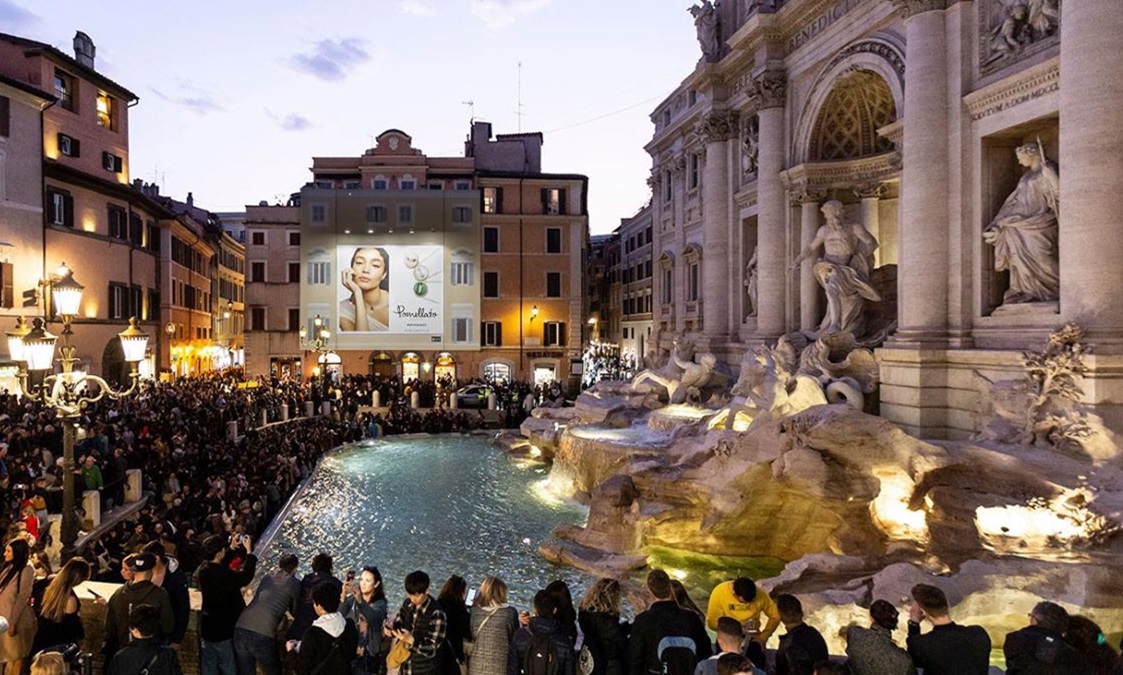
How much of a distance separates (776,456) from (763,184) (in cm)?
1080

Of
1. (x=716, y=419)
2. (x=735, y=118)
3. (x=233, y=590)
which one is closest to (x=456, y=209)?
(x=735, y=118)

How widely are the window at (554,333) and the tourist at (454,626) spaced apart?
3536 cm

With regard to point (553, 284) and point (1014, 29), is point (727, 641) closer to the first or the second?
point (1014, 29)

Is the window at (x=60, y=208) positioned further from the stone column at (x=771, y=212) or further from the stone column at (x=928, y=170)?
the stone column at (x=928, y=170)

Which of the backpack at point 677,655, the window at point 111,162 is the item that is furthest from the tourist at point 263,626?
the window at point 111,162

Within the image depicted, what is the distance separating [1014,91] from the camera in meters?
12.5

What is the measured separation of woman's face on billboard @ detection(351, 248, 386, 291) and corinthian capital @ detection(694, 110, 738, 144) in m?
19.3

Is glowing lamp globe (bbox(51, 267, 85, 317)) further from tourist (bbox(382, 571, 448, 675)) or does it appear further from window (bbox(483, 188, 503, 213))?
window (bbox(483, 188, 503, 213))

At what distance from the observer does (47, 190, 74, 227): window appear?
85.2 feet

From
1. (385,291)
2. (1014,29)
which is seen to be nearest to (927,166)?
(1014,29)

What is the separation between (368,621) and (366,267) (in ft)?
109

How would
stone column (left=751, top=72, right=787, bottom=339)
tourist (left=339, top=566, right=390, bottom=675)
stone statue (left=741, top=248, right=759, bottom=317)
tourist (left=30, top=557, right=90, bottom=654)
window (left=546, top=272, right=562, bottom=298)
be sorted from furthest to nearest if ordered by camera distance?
1. window (left=546, top=272, right=562, bottom=298)
2. stone statue (left=741, top=248, right=759, bottom=317)
3. stone column (left=751, top=72, right=787, bottom=339)
4. tourist (left=339, top=566, right=390, bottom=675)
5. tourist (left=30, top=557, right=90, bottom=654)

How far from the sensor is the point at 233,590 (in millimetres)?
5535

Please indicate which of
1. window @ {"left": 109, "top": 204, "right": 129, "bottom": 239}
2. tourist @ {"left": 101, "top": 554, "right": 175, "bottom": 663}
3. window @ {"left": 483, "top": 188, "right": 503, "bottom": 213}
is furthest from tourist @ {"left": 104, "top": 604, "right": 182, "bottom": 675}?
window @ {"left": 483, "top": 188, "right": 503, "bottom": 213}
